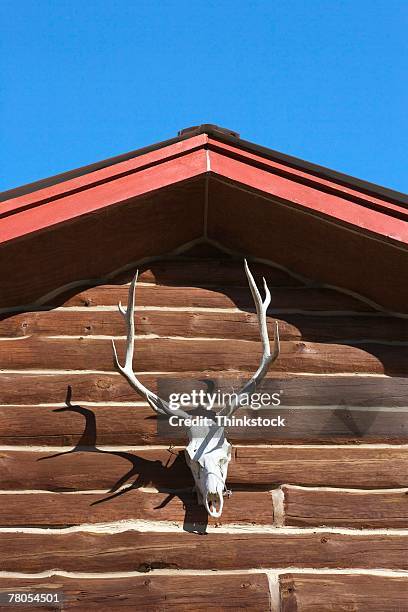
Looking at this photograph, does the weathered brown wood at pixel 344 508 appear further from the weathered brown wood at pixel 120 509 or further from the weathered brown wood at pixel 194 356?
the weathered brown wood at pixel 194 356

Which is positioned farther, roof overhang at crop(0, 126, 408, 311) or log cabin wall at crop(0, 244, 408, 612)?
roof overhang at crop(0, 126, 408, 311)

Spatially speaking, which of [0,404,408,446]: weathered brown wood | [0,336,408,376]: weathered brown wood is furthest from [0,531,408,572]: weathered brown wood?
[0,336,408,376]: weathered brown wood

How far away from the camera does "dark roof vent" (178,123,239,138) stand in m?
5.36

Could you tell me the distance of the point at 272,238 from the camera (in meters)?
5.32

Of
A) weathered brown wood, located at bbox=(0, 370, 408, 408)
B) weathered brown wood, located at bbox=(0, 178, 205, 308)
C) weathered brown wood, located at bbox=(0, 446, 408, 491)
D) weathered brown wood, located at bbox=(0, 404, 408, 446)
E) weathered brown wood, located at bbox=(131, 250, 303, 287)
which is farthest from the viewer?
weathered brown wood, located at bbox=(131, 250, 303, 287)

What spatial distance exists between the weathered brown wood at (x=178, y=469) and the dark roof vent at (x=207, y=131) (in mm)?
2041

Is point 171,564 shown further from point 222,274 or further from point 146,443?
point 222,274

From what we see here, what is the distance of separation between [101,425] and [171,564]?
2.94ft

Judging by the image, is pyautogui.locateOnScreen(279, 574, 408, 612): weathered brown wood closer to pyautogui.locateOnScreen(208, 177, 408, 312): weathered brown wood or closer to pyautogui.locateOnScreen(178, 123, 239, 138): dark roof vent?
pyautogui.locateOnScreen(208, 177, 408, 312): weathered brown wood

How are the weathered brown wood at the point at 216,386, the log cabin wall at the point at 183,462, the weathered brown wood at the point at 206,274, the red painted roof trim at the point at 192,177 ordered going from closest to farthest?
1. the log cabin wall at the point at 183,462
2. the weathered brown wood at the point at 216,386
3. the red painted roof trim at the point at 192,177
4. the weathered brown wood at the point at 206,274

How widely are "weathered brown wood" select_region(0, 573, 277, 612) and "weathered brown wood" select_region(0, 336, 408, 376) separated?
50.3 inches

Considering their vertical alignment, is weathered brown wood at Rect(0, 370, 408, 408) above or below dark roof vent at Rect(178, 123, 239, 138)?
below

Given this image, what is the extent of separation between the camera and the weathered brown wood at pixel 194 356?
4898mm

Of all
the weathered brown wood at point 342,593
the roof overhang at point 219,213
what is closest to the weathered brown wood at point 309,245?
the roof overhang at point 219,213
